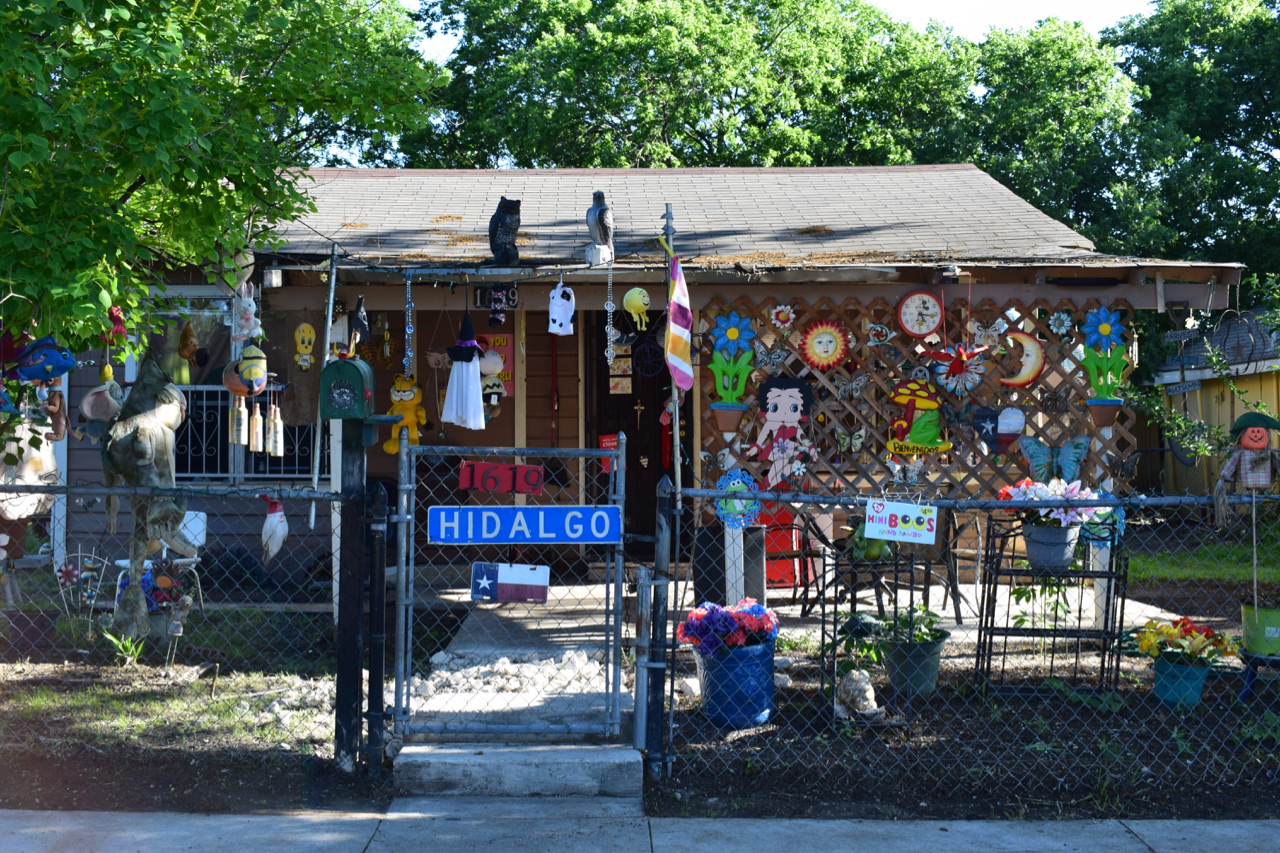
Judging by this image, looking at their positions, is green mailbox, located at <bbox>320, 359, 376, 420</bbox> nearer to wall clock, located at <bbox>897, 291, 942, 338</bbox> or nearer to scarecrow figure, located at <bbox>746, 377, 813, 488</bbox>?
scarecrow figure, located at <bbox>746, 377, 813, 488</bbox>

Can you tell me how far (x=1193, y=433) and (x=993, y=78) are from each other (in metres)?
11.7

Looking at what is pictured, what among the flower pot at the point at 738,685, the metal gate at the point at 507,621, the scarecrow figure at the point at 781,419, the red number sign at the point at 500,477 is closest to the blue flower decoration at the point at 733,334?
the scarecrow figure at the point at 781,419

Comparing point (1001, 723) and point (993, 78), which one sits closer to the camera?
point (1001, 723)

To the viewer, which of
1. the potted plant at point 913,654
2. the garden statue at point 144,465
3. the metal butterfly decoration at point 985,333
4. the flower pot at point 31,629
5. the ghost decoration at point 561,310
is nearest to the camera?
the potted plant at point 913,654

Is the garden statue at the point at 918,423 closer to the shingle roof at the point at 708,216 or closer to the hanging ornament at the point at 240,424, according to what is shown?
the shingle roof at the point at 708,216

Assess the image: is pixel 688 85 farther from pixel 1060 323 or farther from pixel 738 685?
pixel 738 685

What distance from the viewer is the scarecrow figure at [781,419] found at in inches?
290

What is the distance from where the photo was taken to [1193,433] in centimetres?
916

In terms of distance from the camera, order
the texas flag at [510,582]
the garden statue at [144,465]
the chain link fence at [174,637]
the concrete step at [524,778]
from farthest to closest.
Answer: the garden statue at [144,465]
the chain link fence at [174,637]
the texas flag at [510,582]
the concrete step at [524,778]

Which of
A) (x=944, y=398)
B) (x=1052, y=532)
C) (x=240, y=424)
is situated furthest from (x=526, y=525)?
(x=944, y=398)

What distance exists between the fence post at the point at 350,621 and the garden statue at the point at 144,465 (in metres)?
2.10

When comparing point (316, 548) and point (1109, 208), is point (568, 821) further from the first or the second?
point (1109, 208)

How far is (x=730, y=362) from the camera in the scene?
735cm

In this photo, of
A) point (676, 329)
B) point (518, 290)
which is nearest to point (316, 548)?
point (518, 290)
